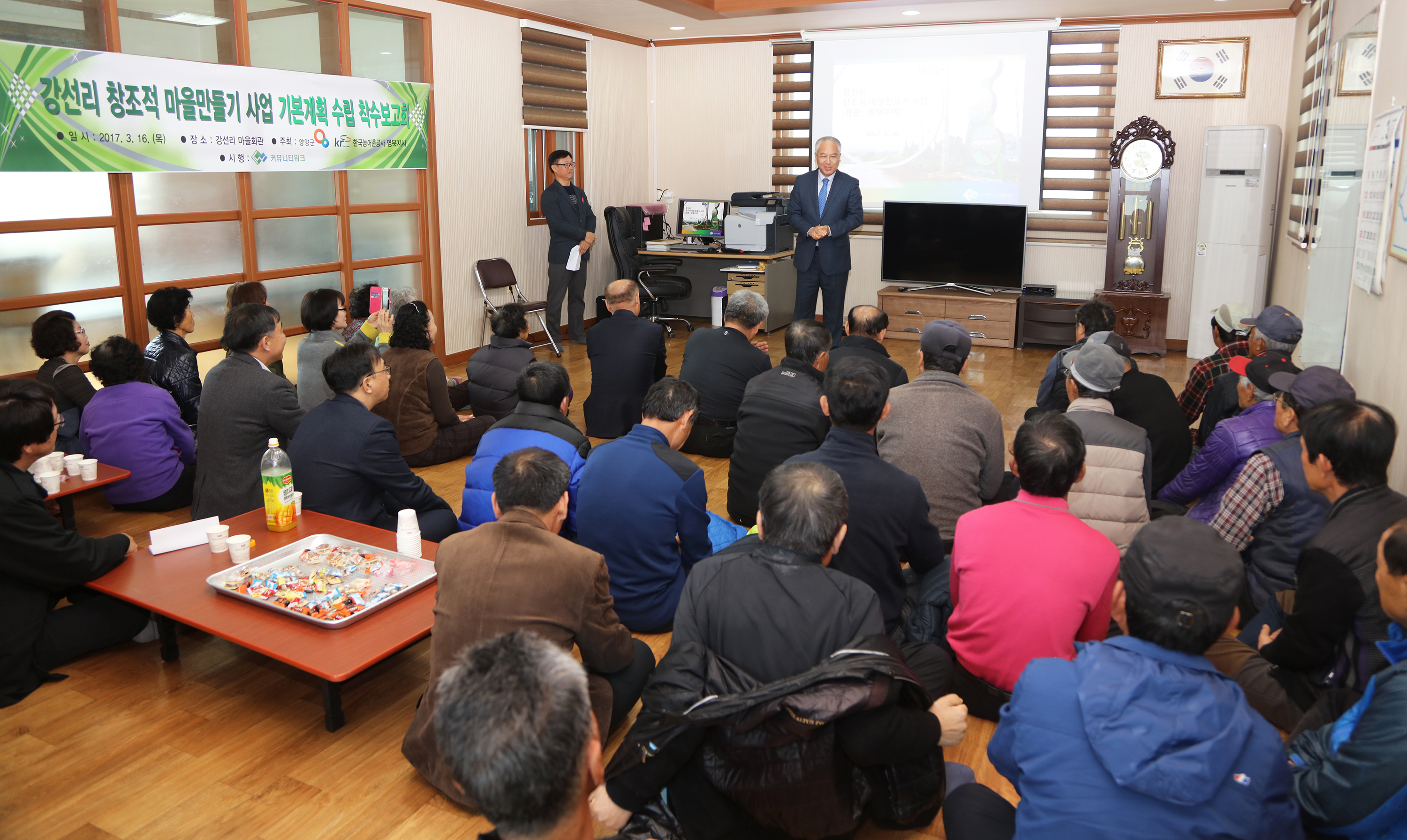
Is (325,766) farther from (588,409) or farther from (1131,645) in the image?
(588,409)

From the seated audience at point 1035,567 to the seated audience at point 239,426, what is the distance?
2545 millimetres

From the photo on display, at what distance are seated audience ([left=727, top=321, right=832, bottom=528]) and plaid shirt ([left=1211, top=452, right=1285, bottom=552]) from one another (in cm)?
143

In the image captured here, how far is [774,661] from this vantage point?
6.13 ft

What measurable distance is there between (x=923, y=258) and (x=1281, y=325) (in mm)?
5020

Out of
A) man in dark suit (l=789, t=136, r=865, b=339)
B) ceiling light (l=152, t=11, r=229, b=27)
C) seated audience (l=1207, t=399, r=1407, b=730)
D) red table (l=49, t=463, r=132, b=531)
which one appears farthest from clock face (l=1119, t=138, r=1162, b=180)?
red table (l=49, t=463, r=132, b=531)

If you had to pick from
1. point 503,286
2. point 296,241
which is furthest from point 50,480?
point 503,286

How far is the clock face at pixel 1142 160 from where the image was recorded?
7.71m

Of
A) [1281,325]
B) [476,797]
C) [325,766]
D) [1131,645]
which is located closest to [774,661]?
[1131,645]

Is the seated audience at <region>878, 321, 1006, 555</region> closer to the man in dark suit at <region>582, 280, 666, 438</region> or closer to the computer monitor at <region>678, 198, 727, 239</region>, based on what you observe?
the man in dark suit at <region>582, 280, 666, 438</region>

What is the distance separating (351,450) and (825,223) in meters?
4.93

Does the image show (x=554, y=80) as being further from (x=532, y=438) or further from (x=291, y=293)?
(x=532, y=438)

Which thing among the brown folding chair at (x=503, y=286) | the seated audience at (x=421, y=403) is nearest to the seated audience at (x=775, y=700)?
the seated audience at (x=421, y=403)

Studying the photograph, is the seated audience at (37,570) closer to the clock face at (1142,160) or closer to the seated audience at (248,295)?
the seated audience at (248,295)

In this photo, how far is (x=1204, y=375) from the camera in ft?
14.5
